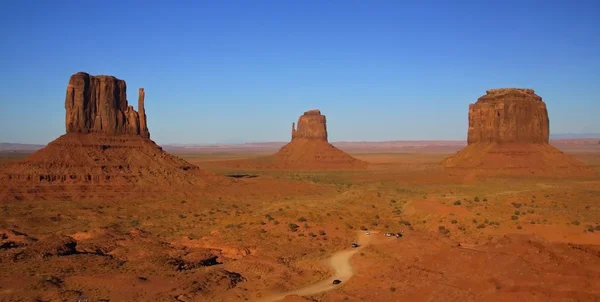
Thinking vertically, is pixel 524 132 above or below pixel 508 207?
above

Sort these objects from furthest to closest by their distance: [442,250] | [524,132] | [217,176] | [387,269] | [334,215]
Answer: [524,132] → [217,176] → [334,215] → [442,250] → [387,269]

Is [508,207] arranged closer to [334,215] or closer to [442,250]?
[334,215]

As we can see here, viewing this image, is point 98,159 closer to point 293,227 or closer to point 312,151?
point 293,227

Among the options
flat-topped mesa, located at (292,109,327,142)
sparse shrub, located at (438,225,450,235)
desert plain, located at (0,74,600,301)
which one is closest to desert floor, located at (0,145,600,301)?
desert plain, located at (0,74,600,301)

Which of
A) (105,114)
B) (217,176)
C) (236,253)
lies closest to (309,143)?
(217,176)

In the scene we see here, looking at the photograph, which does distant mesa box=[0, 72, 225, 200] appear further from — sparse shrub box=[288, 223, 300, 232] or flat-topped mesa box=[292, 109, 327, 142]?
flat-topped mesa box=[292, 109, 327, 142]

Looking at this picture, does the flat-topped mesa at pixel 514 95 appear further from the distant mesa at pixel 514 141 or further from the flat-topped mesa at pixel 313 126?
the flat-topped mesa at pixel 313 126

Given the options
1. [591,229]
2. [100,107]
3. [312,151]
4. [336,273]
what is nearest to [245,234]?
[336,273]

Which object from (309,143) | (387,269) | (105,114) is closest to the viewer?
(387,269)
